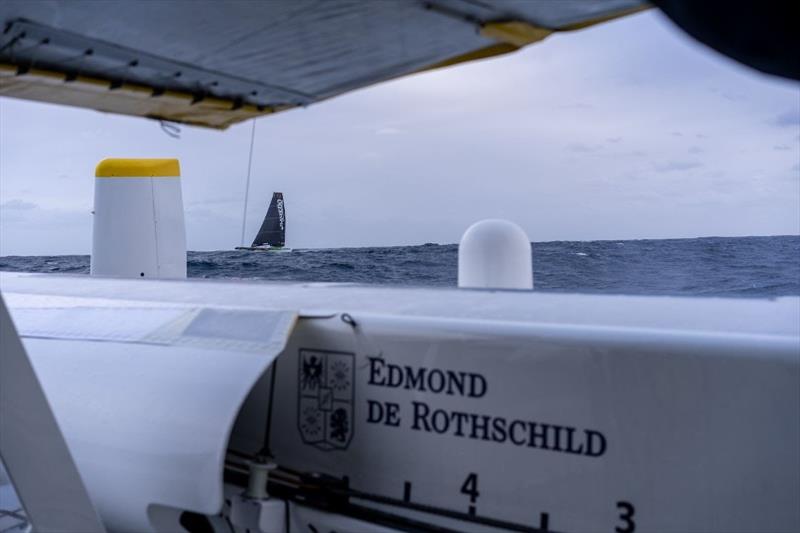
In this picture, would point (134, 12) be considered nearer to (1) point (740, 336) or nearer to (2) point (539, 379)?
(2) point (539, 379)

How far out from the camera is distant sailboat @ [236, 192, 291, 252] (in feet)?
113

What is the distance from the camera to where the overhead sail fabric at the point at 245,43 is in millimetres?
2453

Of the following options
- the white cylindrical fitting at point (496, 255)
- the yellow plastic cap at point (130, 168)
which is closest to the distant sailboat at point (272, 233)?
the yellow plastic cap at point (130, 168)

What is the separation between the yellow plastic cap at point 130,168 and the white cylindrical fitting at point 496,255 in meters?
3.21

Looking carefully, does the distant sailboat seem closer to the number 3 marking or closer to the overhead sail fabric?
the overhead sail fabric

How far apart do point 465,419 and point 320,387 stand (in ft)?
1.94

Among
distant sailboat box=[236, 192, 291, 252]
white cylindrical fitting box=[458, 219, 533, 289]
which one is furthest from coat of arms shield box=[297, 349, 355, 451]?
distant sailboat box=[236, 192, 291, 252]

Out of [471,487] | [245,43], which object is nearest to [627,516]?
[471,487]

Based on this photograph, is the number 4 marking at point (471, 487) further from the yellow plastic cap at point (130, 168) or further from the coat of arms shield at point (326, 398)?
the yellow plastic cap at point (130, 168)

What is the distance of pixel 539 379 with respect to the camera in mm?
2268

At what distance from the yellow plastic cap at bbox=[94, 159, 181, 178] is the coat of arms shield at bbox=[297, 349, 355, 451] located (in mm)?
3938

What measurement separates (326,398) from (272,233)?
33.8 meters

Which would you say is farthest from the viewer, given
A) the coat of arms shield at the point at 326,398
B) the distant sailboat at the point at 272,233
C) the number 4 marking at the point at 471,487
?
the distant sailboat at the point at 272,233

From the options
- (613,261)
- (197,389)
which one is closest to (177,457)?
(197,389)
